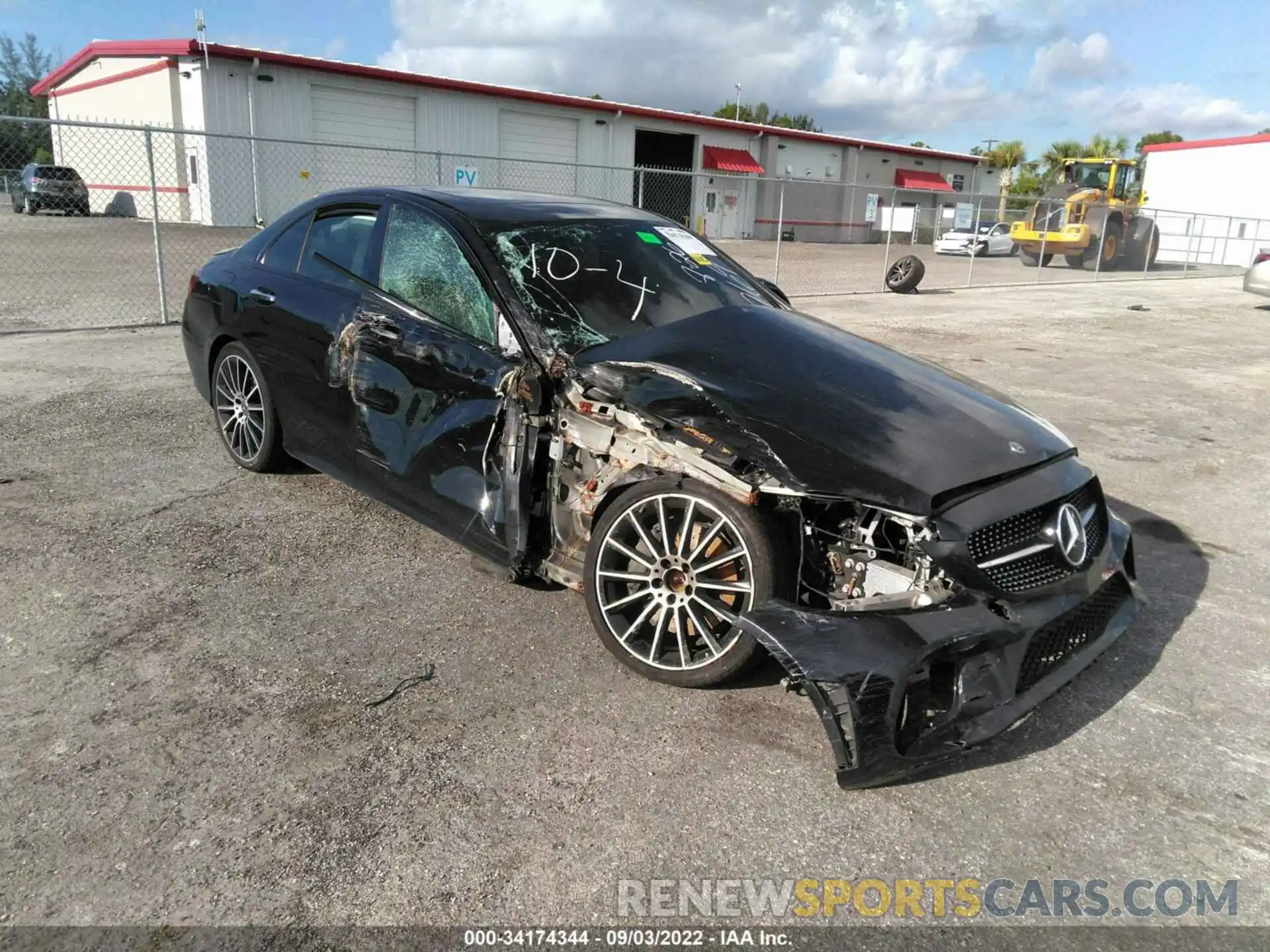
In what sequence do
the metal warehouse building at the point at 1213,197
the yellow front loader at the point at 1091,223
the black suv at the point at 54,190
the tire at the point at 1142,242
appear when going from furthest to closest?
1. the metal warehouse building at the point at 1213,197
2. the tire at the point at 1142,242
3. the yellow front loader at the point at 1091,223
4. the black suv at the point at 54,190

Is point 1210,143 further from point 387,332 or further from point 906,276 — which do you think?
point 387,332

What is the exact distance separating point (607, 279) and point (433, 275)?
0.74m

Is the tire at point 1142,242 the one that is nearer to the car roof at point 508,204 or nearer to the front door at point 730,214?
the front door at point 730,214

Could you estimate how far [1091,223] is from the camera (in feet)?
84.0

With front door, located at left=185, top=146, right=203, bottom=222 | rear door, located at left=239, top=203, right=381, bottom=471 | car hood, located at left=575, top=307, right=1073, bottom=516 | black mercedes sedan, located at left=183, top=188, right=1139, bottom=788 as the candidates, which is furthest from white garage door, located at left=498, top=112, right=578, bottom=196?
car hood, located at left=575, top=307, right=1073, bottom=516

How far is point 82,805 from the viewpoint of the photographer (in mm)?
2426

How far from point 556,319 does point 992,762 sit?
7.16ft

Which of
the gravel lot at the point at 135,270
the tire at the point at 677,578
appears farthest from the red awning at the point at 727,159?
the tire at the point at 677,578

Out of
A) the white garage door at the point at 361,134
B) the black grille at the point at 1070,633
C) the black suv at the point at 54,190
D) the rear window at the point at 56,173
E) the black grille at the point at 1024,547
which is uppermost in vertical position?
the white garage door at the point at 361,134

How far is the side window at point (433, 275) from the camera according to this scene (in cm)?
357

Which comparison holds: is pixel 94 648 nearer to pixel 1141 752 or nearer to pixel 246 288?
pixel 246 288

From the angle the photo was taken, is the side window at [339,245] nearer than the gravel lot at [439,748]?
No

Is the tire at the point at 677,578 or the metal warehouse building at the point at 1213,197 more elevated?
the metal warehouse building at the point at 1213,197

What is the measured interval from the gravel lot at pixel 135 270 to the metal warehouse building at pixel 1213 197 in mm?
1237
